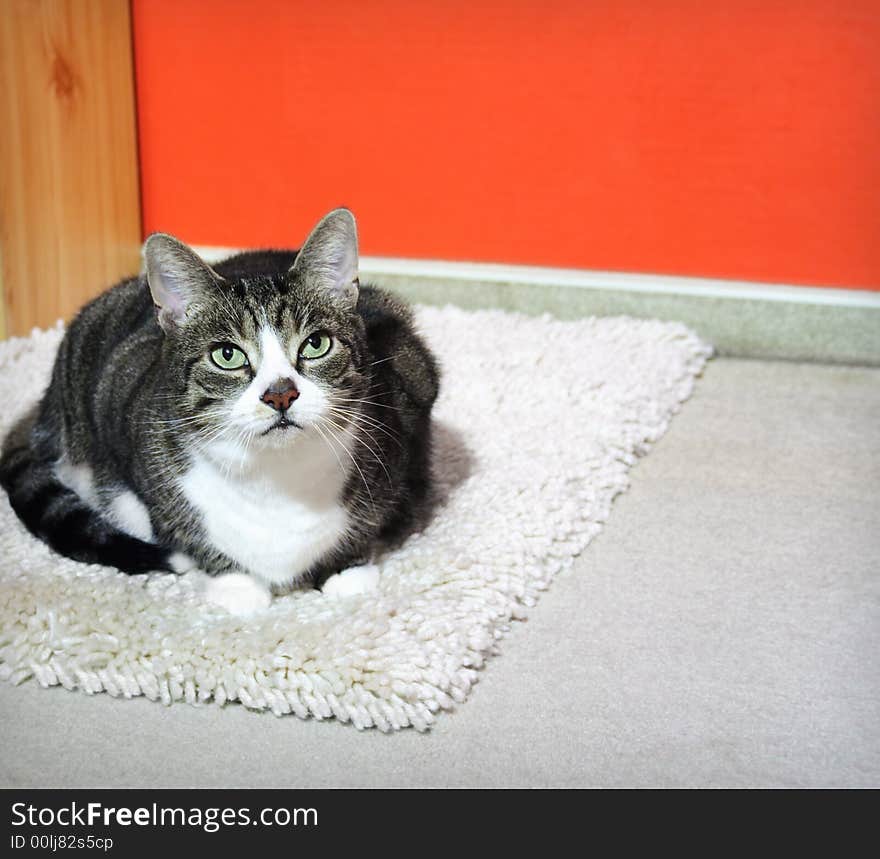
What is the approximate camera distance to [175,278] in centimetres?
152

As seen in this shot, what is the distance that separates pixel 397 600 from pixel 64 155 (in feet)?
5.37

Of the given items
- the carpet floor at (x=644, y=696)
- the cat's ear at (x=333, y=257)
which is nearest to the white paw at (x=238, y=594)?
the carpet floor at (x=644, y=696)

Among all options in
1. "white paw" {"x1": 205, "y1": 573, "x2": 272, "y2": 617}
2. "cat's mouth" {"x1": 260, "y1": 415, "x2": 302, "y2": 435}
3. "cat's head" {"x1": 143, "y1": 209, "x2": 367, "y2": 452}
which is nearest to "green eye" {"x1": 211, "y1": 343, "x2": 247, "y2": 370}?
"cat's head" {"x1": 143, "y1": 209, "x2": 367, "y2": 452}

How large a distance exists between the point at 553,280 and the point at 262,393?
158 cm

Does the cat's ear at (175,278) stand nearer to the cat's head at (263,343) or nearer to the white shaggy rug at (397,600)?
the cat's head at (263,343)

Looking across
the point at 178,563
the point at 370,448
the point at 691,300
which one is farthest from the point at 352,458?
the point at 691,300

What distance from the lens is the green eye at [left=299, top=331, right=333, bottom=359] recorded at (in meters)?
1.50

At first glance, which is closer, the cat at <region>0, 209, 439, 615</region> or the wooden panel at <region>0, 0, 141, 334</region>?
the cat at <region>0, 209, 439, 615</region>

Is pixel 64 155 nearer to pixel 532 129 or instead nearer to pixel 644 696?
pixel 532 129

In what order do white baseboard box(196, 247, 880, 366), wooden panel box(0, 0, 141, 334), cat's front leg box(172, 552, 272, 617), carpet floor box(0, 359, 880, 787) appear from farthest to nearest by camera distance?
1. white baseboard box(196, 247, 880, 366)
2. wooden panel box(0, 0, 141, 334)
3. cat's front leg box(172, 552, 272, 617)
4. carpet floor box(0, 359, 880, 787)

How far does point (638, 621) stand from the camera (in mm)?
1708

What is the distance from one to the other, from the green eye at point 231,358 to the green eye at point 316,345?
77 millimetres

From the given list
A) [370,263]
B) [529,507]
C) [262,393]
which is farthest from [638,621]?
[370,263]

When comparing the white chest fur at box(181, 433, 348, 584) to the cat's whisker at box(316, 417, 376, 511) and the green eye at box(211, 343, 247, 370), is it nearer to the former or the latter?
the cat's whisker at box(316, 417, 376, 511)
